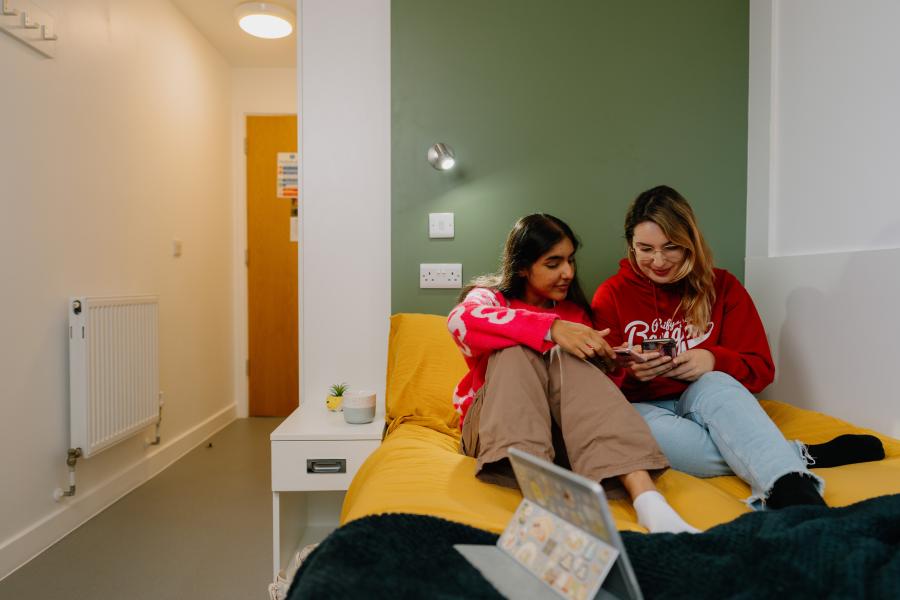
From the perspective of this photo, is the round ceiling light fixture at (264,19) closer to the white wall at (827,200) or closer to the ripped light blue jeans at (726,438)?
the white wall at (827,200)

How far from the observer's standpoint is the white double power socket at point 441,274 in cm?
215

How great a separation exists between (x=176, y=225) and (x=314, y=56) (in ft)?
4.80

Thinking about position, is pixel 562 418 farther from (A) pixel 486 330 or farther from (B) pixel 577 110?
(B) pixel 577 110

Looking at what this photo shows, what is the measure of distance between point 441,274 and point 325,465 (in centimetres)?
78

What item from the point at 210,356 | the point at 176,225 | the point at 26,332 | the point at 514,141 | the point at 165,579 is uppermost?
the point at 514,141

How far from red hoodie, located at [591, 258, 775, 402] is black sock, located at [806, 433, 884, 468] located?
250 millimetres

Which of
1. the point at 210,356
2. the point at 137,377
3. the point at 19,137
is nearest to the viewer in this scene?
the point at 19,137

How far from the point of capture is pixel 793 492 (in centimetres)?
101

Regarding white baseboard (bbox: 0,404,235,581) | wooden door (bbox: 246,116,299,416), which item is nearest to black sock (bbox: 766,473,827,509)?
white baseboard (bbox: 0,404,235,581)

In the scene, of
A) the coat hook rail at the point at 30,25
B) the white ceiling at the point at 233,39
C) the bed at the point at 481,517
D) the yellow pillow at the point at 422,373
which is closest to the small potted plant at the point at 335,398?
the yellow pillow at the point at 422,373

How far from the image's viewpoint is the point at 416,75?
7.04 feet

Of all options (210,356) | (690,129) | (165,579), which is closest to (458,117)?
(690,129)

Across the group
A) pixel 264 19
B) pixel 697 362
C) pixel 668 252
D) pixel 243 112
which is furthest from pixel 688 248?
pixel 243 112

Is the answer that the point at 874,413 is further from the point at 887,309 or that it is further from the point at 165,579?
the point at 165,579
